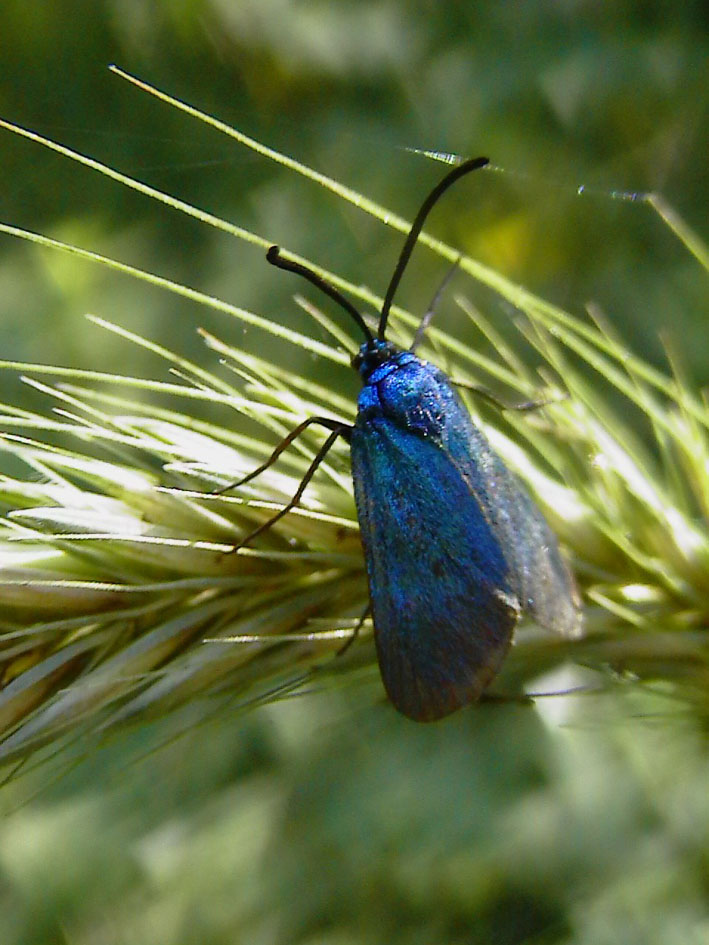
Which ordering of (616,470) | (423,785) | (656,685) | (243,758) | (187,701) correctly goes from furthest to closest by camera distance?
(243,758) < (423,785) < (656,685) < (616,470) < (187,701)

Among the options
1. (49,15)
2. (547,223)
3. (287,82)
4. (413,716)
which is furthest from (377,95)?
(413,716)

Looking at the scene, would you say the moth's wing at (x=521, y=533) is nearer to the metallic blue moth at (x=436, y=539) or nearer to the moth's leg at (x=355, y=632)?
the metallic blue moth at (x=436, y=539)

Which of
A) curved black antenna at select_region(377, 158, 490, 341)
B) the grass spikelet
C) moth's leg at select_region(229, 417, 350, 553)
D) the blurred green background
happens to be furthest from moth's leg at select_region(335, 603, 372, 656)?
the blurred green background

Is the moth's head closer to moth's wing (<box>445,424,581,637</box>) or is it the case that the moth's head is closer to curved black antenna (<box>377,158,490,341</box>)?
curved black antenna (<box>377,158,490,341</box>)

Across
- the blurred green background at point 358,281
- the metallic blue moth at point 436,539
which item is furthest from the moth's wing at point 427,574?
the blurred green background at point 358,281

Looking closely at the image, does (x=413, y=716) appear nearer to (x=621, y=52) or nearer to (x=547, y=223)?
(x=547, y=223)

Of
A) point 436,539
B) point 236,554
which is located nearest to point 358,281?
point 436,539
